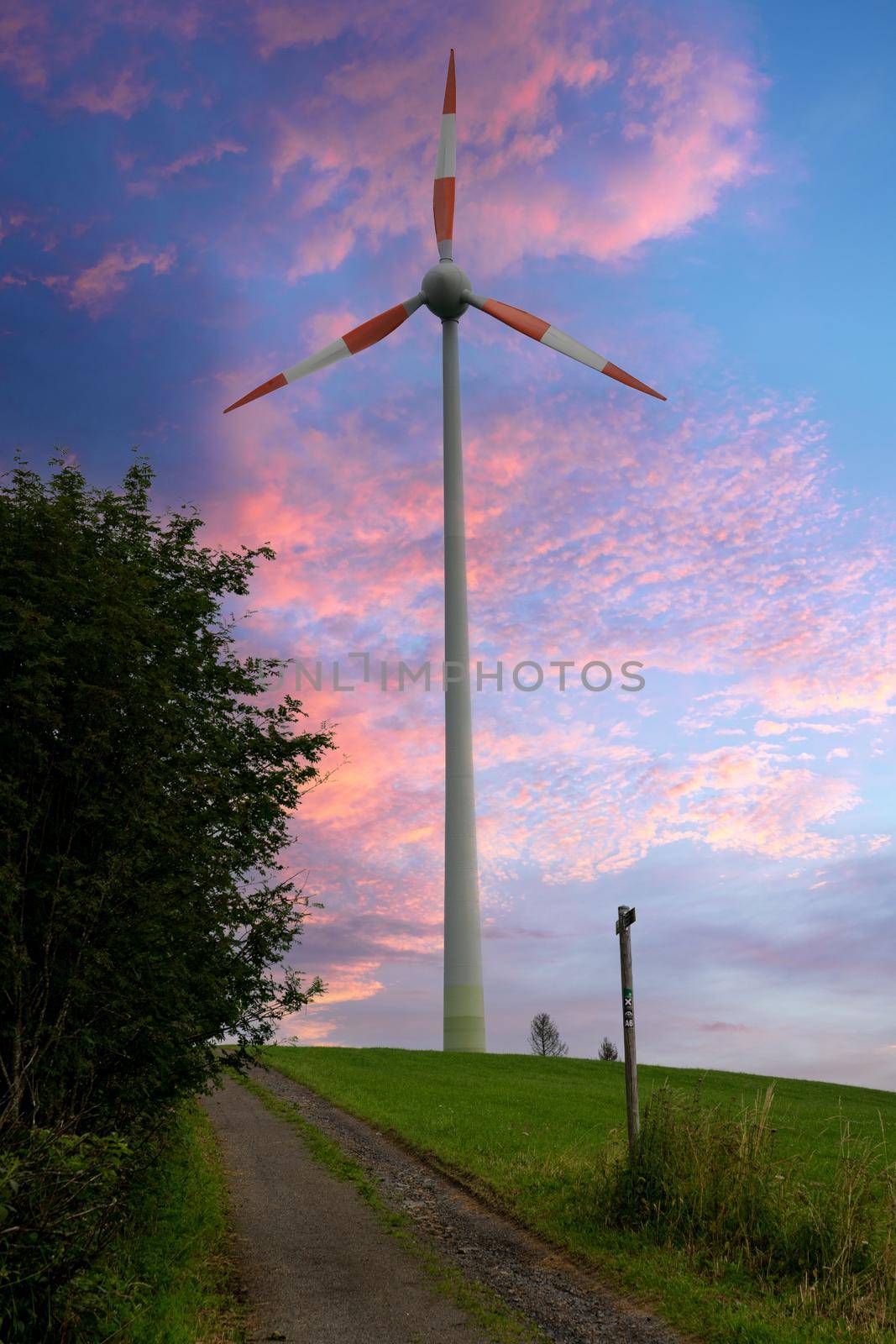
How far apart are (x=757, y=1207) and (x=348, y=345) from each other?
48247mm

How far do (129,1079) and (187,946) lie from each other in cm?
201

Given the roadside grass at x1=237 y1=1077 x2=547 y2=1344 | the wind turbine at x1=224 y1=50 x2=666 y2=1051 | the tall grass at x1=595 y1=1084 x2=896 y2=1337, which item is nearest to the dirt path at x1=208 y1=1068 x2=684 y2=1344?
the roadside grass at x1=237 y1=1077 x2=547 y2=1344

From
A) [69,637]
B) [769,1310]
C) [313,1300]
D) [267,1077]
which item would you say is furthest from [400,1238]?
[267,1077]

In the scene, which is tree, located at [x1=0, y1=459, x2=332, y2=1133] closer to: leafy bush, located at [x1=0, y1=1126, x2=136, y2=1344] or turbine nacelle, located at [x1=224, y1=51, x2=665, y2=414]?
leafy bush, located at [x1=0, y1=1126, x2=136, y2=1344]

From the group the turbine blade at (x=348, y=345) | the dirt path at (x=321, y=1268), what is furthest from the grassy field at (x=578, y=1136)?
the turbine blade at (x=348, y=345)

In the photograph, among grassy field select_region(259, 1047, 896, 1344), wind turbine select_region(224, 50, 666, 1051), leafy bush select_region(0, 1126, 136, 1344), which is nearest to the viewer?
leafy bush select_region(0, 1126, 136, 1344)

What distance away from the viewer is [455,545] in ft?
167

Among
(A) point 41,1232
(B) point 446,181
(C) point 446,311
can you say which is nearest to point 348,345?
(C) point 446,311

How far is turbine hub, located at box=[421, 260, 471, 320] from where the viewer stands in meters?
54.7

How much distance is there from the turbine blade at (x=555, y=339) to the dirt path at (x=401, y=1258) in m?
41.3

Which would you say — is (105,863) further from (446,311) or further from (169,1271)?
(446,311)

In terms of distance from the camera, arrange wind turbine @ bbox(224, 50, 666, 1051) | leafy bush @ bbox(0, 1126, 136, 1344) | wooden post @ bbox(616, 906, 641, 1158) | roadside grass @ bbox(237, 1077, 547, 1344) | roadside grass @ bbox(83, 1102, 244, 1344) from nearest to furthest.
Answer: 1. leafy bush @ bbox(0, 1126, 136, 1344)
2. roadside grass @ bbox(83, 1102, 244, 1344)
3. roadside grass @ bbox(237, 1077, 547, 1344)
4. wooden post @ bbox(616, 906, 641, 1158)
5. wind turbine @ bbox(224, 50, 666, 1051)

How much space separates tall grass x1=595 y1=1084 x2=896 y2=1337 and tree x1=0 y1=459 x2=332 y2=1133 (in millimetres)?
6168

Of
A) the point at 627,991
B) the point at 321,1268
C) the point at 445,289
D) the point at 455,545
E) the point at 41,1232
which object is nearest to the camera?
the point at 41,1232
